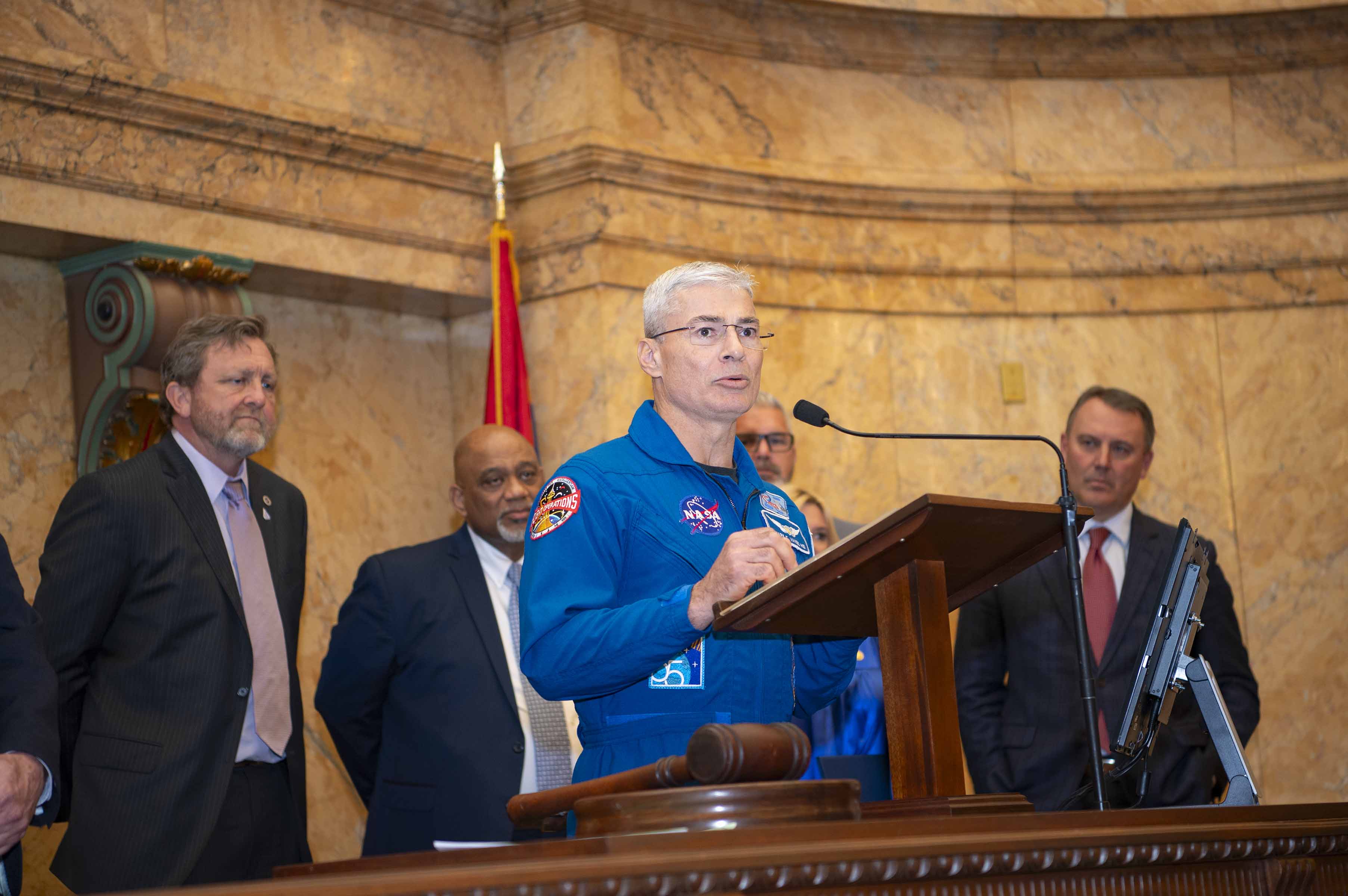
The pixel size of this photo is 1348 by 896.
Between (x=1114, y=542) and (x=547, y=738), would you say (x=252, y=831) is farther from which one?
(x=1114, y=542)

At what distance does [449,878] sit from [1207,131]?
18.4ft

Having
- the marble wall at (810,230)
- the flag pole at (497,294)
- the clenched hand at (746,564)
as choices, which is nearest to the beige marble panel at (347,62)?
the marble wall at (810,230)

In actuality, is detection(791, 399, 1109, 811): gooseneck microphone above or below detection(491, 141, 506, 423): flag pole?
below

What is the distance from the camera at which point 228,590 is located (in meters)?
3.43

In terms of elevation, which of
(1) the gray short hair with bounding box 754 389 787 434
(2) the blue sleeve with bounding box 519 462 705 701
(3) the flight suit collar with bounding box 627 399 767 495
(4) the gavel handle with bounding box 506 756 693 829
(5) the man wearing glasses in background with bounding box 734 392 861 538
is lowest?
(4) the gavel handle with bounding box 506 756 693 829

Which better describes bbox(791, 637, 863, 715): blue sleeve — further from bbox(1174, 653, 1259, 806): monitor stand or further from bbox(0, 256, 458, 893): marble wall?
bbox(0, 256, 458, 893): marble wall

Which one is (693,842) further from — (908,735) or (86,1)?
(86,1)

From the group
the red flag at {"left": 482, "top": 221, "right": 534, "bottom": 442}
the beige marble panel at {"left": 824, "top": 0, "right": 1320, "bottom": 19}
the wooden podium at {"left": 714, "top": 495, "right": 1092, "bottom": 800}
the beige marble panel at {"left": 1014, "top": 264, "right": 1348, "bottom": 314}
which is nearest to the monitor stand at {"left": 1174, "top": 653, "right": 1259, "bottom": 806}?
the wooden podium at {"left": 714, "top": 495, "right": 1092, "bottom": 800}

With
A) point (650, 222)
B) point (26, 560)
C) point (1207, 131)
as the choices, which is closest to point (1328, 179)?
point (1207, 131)

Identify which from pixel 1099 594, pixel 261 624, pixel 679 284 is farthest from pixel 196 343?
pixel 1099 594

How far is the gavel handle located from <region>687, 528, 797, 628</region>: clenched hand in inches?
10.9

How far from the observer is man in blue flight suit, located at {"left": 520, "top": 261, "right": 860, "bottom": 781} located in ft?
7.62

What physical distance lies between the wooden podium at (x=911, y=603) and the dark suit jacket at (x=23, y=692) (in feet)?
4.26

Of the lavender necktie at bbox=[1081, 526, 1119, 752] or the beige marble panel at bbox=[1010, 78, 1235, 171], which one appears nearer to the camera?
the lavender necktie at bbox=[1081, 526, 1119, 752]
